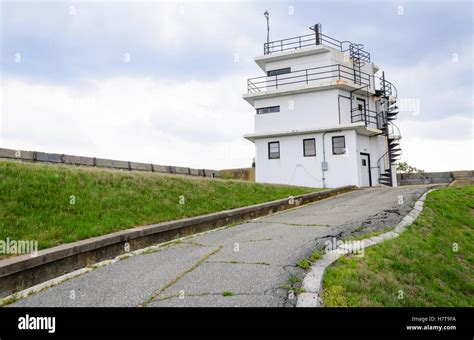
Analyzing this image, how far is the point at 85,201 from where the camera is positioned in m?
8.87

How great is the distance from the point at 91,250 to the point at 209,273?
251 centimetres

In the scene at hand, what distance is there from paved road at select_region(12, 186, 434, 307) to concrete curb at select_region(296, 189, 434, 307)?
17cm

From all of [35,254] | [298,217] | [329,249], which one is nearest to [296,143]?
[298,217]

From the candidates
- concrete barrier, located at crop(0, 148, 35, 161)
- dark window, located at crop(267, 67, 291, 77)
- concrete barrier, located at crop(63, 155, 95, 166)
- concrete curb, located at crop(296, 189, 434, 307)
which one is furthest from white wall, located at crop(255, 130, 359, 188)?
concrete barrier, located at crop(0, 148, 35, 161)

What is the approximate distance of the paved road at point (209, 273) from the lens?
4570 mm

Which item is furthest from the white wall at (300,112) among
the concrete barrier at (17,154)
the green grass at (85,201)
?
the concrete barrier at (17,154)

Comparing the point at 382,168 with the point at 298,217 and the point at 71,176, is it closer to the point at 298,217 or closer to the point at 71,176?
the point at 298,217

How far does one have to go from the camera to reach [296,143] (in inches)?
995

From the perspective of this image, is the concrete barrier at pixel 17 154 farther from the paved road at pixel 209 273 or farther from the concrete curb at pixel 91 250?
the paved road at pixel 209 273

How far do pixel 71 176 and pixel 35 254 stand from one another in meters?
4.56

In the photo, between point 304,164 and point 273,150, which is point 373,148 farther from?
point 273,150

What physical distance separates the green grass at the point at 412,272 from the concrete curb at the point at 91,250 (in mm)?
4124

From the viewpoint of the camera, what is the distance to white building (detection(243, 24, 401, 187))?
24.0m
